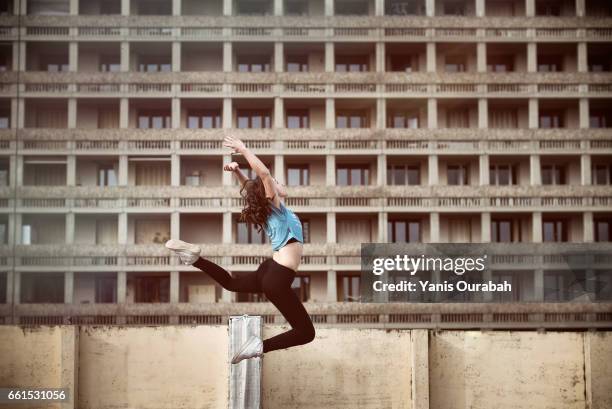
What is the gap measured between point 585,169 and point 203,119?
2313cm

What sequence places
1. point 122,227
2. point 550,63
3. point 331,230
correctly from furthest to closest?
1. point 550,63
2. point 331,230
3. point 122,227

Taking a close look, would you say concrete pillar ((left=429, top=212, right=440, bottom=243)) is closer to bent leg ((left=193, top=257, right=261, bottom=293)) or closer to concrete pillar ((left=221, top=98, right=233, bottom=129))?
concrete pillar ((left=221, top=98, right=233, bottom=129))

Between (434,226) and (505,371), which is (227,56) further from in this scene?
(505,371)

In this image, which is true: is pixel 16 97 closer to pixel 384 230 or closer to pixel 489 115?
pixel 384 230

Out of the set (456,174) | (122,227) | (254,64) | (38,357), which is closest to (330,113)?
(254,64)

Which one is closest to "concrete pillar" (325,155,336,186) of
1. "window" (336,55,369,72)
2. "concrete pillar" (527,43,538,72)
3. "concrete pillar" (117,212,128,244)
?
"window" (336,55,369,72)

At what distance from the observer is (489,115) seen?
1747 inches

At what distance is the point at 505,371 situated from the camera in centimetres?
1534

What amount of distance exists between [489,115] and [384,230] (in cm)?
1057

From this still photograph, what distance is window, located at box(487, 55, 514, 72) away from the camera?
44.9 m

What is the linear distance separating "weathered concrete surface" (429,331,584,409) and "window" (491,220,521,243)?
27858 millimetres

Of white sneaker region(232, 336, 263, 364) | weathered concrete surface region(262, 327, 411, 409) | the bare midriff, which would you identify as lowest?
weathered concrete surface region(262, 327, 411, 409)

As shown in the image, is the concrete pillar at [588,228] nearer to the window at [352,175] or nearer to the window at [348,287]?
the window at [352,175]

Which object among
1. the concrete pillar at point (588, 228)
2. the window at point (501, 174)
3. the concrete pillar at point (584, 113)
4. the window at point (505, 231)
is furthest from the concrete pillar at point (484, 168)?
the concrete pillar at point (584, 113)
